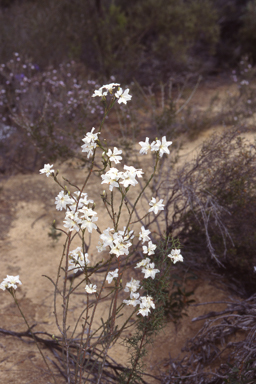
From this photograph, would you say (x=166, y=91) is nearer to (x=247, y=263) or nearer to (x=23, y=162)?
(x=23, y=162)

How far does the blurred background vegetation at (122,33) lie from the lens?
254 inches

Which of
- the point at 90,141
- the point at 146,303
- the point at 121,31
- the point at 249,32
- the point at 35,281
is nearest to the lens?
the point at 90,141

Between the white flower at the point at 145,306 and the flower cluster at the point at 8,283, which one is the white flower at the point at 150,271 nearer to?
the white flower at the point at 145,306

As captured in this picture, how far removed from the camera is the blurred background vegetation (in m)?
6.46

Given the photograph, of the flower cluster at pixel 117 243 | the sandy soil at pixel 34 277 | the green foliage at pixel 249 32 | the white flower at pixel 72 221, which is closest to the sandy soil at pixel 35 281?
the sandy soil at pixel 34 277

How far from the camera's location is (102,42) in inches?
274

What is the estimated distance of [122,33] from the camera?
22.6 ft

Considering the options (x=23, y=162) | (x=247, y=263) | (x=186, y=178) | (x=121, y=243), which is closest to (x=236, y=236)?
(x=247, y=263)

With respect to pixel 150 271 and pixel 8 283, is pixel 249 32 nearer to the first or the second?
pixel 150 271

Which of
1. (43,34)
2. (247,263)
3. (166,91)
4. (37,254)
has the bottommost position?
(247,263)

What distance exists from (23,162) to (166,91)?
3.28m

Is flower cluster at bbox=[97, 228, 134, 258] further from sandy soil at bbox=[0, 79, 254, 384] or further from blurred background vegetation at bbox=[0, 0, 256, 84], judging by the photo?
blurred background vegetation at bbox=[0, 0, 256, 84]

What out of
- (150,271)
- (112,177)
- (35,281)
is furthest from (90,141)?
(35,281)

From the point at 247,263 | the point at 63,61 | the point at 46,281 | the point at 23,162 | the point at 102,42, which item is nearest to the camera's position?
the point at 247,263
